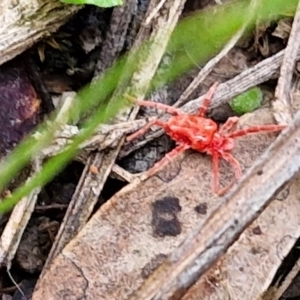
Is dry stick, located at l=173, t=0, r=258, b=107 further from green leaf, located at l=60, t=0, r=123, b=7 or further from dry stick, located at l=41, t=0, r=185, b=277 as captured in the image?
green leaf, located at l=60, t=0, r=123, b=7

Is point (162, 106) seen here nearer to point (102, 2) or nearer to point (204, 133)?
point (204, 133)

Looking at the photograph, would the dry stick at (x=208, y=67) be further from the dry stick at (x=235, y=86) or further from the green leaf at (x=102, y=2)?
the green leaf at (x=102, y=2)

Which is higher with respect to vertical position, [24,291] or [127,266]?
[127,266]

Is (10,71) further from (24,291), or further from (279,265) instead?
(279,265)

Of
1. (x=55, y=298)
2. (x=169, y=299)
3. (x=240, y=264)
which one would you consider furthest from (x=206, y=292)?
(x=55, y=298)

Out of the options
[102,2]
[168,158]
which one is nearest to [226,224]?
[168,158]

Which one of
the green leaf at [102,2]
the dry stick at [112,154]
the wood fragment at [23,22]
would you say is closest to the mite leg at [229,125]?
the dry stick at [112,154]
